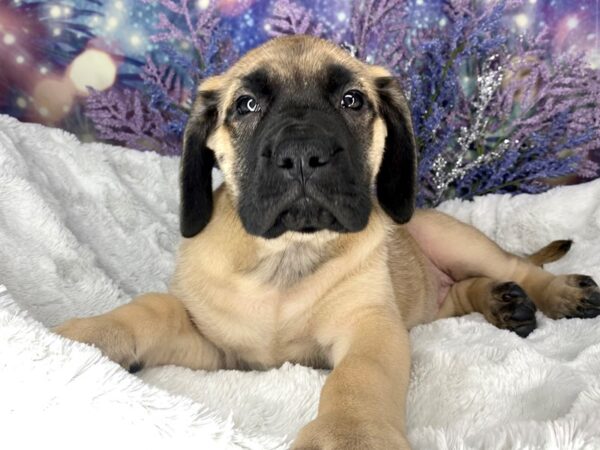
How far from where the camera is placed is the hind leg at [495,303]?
2.91 meters

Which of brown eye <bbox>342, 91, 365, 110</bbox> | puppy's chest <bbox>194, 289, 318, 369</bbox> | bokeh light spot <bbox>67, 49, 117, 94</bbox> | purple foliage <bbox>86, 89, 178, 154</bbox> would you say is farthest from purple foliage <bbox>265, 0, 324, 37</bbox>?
puppy's chest <bbox>194, 289, 318, 369</bbox>

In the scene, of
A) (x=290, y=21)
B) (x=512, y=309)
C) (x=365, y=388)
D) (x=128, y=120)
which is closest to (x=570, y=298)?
(x=512, y=309)

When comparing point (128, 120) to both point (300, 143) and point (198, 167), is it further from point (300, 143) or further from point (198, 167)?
point (300, 143)

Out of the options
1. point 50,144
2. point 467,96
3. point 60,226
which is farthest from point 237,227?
point 467,96

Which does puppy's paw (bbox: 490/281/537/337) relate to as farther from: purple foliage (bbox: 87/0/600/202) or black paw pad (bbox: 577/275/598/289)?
purple foliage (bbox: 87/0/600/202)

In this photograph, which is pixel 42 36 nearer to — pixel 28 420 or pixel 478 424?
pixel 28 420

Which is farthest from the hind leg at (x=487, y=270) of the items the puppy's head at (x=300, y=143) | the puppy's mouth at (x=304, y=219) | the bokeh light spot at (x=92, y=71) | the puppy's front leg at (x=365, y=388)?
the bokeh light spot at (x=92, y=71)

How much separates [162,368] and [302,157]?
918mm

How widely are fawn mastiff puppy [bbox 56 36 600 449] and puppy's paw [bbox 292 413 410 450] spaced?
5.1 inches

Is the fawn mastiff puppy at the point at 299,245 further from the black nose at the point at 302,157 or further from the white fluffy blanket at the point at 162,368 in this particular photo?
the white fluffy blanket at the point at 162,368

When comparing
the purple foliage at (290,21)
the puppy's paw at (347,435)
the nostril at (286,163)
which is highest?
the purple foliage at (290,21)

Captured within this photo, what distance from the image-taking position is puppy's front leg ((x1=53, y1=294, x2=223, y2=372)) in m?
2.11

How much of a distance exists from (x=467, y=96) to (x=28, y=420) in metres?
3.68

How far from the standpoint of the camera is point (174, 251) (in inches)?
146
